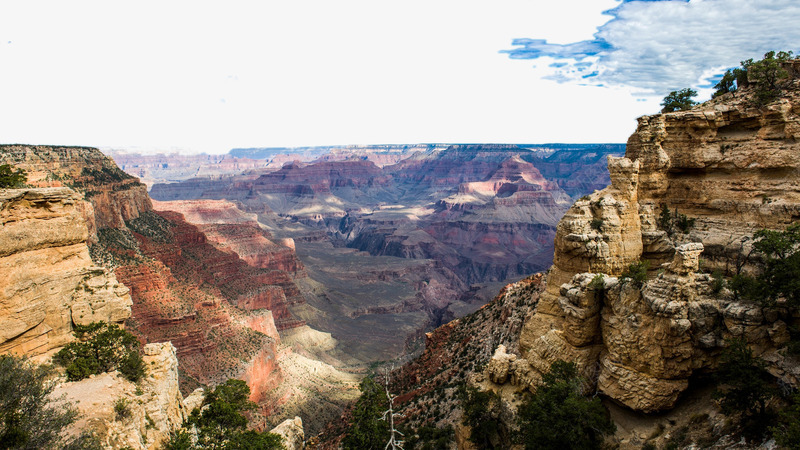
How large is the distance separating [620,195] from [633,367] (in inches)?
396

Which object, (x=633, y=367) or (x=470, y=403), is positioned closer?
(x=633, y=367)

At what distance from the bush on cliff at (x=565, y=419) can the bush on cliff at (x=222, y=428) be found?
45.9ft

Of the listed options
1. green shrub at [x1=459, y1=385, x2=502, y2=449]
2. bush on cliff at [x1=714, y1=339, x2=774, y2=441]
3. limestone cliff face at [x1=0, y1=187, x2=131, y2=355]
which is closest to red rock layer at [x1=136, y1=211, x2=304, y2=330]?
limestone cliff face at [x1=0, y1=187, x2=131, y2=355]

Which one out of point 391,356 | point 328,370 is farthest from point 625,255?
point 391,356

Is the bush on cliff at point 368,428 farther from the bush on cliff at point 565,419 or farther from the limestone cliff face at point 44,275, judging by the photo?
the limestone cliff face at point 44,275

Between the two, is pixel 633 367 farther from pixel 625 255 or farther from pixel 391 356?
pixel 391 356

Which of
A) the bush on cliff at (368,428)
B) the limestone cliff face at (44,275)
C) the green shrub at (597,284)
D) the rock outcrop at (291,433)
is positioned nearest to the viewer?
the green shrub at (597,284)

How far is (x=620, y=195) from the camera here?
75.3 feet

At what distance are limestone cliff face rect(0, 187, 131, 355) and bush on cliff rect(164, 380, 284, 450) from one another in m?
7.41

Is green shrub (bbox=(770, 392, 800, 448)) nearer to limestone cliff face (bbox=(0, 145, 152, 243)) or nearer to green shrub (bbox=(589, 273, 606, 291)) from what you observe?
green shrub (bbox=(589, 273, 606, 291))

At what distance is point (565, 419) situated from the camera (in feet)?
53.5

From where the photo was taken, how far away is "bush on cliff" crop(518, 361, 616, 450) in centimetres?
1602

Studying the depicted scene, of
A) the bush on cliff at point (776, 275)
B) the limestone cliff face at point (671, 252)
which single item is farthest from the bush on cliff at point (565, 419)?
the bush on cliff at point (776, 275)

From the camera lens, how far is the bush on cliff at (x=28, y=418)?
1305cm
